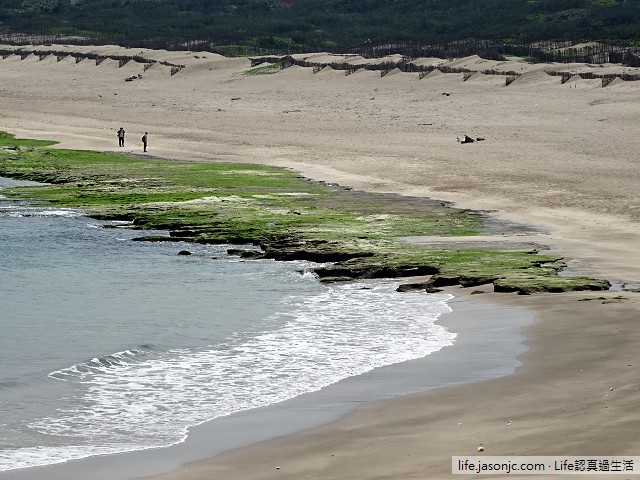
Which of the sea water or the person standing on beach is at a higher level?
the person standing on beach

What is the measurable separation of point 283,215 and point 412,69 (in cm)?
3630

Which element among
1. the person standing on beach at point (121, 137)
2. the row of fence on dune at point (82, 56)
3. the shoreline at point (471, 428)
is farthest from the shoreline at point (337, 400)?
the row of fence on dune at point (82, 56)

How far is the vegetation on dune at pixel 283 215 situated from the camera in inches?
898

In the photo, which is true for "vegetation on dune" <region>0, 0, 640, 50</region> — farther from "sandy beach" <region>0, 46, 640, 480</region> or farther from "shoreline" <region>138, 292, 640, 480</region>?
"shoreline" <region>138, 292, 640, 480</region>

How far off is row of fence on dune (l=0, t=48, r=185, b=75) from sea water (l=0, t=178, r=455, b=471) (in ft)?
176

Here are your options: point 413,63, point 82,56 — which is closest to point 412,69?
point 413,63

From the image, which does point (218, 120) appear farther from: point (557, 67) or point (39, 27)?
point (39, 27)

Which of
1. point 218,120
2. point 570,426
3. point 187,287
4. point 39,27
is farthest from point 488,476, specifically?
point 39,27

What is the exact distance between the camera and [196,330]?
19.1 meters

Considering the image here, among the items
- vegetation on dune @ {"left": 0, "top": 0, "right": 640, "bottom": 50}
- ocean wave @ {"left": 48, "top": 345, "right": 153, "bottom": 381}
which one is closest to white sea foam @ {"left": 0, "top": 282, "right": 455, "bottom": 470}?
ocean wave @ {"left": 48, "top": 345, "right": 153, "bottom": 381}

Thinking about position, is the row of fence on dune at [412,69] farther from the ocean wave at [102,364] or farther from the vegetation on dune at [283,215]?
the ocean wave at [102,364]

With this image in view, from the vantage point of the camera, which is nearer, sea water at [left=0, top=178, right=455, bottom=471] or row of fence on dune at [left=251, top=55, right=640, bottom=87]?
sea water at [left=0, top=178, right=455, bottom=471]

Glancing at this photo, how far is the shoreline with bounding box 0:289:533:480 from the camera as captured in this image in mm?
11945

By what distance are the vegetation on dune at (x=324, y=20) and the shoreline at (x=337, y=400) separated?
55802mm
